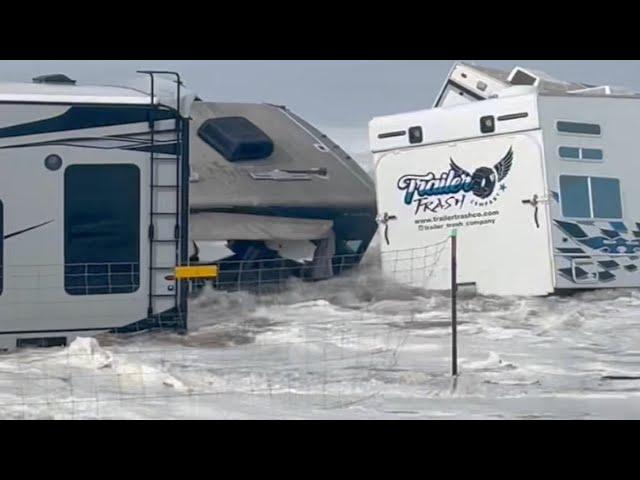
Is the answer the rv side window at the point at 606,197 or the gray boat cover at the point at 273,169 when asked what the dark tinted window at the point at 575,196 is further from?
the gray boat cover at the point at 273,169

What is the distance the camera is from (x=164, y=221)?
8.07 meters

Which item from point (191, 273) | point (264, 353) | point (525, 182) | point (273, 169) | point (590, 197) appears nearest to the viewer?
point (264, 353)

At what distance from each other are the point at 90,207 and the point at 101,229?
0.49 ft

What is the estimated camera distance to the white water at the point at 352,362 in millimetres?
6477

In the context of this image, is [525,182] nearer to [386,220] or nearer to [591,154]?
[591,154]

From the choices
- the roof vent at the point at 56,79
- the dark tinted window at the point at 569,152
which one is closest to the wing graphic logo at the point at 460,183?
the dark tinted window at the point at 569,152

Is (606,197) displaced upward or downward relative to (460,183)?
downward

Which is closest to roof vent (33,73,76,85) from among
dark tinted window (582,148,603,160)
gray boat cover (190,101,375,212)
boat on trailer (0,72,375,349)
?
boat on trailer (0,72,375,349)

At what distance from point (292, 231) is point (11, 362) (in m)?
2.45

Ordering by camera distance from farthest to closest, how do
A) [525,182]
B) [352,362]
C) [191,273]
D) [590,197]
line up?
[590,197] < [525,182] < [191,273] < [352,362]

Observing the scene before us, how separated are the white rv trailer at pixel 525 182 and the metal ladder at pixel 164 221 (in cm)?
178

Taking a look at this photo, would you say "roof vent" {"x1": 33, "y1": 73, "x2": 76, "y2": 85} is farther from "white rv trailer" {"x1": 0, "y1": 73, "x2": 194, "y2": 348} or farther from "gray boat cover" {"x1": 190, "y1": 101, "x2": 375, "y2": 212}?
"gray boat cover" {"x1": 190, "y1": 101, "x2": 375, "y2": 212}

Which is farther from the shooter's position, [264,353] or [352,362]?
[264,353]

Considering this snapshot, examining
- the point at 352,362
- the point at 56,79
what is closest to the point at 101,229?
the point at 56,79
